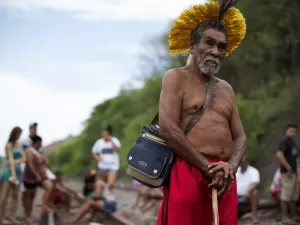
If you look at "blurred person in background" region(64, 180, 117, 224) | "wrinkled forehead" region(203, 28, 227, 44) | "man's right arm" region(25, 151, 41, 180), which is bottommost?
"blurred person in background" region(64, 180, 117, 224)

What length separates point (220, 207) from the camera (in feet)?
17.6

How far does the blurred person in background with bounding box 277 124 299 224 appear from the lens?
1416 cm

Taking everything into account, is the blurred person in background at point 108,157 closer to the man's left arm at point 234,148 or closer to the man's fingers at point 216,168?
the man's left arm at point 234,148

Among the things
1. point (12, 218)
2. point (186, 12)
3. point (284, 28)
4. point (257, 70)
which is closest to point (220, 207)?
point (186, 12)

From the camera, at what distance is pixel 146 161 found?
550cm

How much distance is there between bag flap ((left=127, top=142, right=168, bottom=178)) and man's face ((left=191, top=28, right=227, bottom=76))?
2.21 feet

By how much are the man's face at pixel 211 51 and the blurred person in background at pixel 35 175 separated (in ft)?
30.1

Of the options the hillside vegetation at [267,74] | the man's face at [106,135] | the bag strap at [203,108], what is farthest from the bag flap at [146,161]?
the hillside vegetation at [267,74]

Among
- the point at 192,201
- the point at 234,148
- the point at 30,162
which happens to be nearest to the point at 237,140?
the point at 234,148

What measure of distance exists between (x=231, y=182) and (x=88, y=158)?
266 feet

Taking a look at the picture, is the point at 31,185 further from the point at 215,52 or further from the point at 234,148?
the point at 215,52

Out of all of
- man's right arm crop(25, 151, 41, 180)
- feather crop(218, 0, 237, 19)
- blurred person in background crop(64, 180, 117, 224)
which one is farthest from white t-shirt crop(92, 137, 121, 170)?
feather crop(218, 0, 237, 19)

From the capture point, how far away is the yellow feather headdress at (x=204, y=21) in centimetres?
562

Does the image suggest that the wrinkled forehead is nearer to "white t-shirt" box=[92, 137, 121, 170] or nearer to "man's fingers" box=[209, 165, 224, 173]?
"man's fingers" box=[209, 165, 224, 173]
